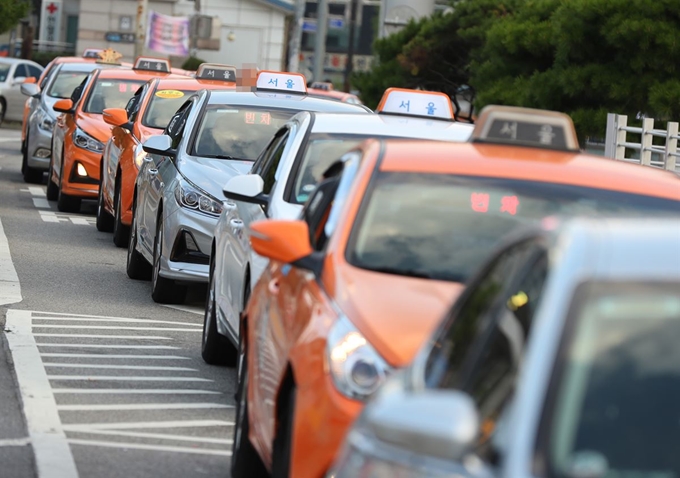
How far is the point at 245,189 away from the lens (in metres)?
8.42

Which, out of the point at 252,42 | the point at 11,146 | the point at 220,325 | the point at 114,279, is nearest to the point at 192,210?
the point at 114,279

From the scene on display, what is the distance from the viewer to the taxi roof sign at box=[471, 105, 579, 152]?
7.14 metres

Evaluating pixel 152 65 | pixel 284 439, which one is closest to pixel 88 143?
pixel 152 65

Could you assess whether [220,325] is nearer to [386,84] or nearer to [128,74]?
[128,74]

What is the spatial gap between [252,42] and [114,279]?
53124 mm

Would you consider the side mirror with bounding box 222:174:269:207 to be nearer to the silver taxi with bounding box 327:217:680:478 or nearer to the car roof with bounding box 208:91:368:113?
the car roof with bounding box 208:91:368:113

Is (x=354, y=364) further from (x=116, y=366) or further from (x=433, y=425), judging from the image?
(x=116, y=366)

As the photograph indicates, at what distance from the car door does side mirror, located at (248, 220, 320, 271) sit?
1763 mm

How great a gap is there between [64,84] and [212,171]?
13430 millimetres

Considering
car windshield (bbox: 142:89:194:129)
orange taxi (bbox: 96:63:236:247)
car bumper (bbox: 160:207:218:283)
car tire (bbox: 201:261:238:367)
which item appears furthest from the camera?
car windshield (bbox: 142:89:194:129)

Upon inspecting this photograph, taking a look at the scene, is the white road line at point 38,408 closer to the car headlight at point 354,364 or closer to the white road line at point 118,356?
the white road line at point 118,356

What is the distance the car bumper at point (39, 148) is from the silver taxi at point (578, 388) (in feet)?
67.0

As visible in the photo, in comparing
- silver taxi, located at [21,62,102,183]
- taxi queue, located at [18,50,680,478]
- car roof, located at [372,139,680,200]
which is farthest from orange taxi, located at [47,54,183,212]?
car roof, located at [372,139,680,200]

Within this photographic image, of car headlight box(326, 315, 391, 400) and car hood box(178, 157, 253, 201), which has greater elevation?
car hood box(178, 157, 253, 201)
